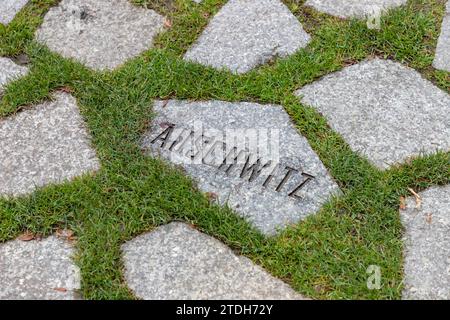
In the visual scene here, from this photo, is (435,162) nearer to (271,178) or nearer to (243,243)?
(271,178)

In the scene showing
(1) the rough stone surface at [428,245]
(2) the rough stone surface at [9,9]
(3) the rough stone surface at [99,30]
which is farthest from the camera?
(2) the rough stone surface at [9,9]

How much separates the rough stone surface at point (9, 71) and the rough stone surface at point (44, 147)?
0.68ft

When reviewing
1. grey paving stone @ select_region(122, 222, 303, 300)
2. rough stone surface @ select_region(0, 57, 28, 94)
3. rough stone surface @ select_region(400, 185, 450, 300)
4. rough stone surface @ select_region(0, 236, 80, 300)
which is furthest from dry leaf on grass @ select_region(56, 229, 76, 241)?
→ rough stone surface @ select_region(400, 185, 450, 300)

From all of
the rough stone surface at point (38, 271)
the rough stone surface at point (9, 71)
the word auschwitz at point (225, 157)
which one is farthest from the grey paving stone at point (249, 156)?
the rough stone surface at point (9, 71)

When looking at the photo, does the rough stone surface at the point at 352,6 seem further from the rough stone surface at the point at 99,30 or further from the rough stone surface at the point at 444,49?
the rough stone surface at the point at 99,30

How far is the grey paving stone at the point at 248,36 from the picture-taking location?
2.85m

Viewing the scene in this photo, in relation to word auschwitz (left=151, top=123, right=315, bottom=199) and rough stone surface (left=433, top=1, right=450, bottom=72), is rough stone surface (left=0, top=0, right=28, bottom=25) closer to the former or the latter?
word auschwitz (left=151, top=123, right=315, bottom=199)

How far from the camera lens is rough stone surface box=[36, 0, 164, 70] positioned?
2920mm

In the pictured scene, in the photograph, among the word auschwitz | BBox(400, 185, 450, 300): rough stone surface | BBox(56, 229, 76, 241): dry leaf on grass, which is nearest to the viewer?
BBox(400, 185, 450, 300): rough stone surface

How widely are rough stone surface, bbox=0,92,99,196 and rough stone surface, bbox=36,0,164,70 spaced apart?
0.29 meters

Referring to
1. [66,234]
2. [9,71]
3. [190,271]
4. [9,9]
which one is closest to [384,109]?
[190,271]

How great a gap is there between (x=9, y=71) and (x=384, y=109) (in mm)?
1613

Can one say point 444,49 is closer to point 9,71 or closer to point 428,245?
point 428,245
